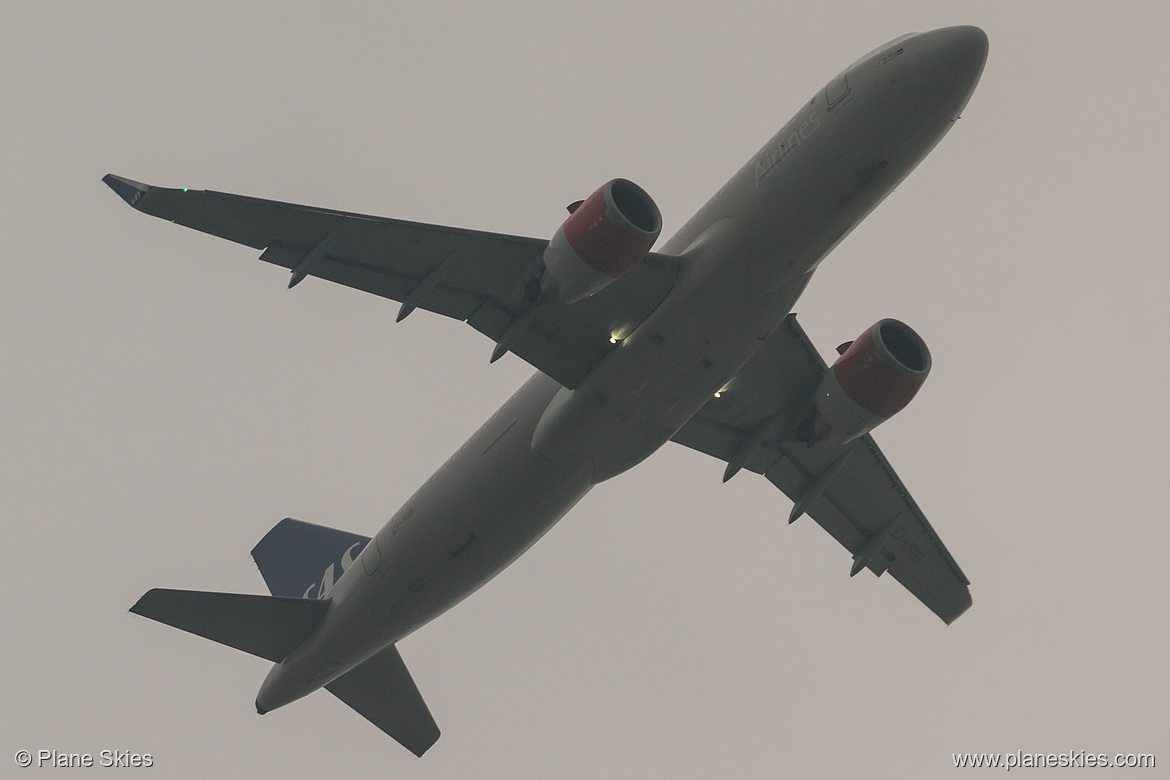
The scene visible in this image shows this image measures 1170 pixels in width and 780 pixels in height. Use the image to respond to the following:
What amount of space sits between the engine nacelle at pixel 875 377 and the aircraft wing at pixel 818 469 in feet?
4.67

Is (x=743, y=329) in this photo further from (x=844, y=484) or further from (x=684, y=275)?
(x=844, y=484)

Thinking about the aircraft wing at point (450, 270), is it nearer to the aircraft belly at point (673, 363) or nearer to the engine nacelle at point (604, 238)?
the aircraft belly at point (673, 363)

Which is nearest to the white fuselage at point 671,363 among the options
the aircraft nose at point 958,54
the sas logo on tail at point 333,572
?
the aircraft nose at point 958,54

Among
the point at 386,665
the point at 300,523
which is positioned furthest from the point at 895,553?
the point at 300,523

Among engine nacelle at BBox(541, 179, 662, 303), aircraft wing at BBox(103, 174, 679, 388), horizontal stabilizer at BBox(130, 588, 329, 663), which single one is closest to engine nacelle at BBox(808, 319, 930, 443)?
aircraft wing at BBox(103, 174, 679, 388)

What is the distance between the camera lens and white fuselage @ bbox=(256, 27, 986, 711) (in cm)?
2169

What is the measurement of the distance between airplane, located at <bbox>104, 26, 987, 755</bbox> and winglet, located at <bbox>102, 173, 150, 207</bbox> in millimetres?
36

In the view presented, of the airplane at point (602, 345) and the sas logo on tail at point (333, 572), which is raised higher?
the airplane at point (602, 345)

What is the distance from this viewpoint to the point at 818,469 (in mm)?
29922

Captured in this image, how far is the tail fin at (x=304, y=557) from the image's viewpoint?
3022cm

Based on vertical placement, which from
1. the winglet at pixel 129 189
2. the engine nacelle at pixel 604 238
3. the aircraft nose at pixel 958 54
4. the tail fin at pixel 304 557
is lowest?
the tail fin at pixel 304 557

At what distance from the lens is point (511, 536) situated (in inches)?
995

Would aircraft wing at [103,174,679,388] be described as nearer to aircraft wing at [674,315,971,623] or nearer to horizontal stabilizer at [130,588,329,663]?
aircraft wing at [674,315,971,623]

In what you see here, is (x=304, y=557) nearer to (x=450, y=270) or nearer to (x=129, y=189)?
(x=450, y=270)
